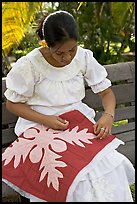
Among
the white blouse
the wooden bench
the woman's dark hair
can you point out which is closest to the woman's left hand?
the white blouse

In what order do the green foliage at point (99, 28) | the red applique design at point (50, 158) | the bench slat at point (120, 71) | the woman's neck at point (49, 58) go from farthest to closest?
the green foliage at point (99, 28), the bench slat at point (120, 71), the woman's neck at point (49, 58), the red applique design at point (50, 158)

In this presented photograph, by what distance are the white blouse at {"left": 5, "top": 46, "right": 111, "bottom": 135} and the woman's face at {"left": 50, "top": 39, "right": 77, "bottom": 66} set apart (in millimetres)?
154

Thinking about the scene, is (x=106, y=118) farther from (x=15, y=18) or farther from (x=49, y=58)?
(x=15, y=18)

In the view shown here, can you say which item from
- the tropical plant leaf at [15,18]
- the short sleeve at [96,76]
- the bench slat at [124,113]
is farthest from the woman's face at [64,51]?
the tropical plant leaf at [15,18]

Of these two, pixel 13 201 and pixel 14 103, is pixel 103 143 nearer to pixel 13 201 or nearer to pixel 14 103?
pixel 14 103

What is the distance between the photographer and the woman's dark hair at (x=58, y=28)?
2682mm

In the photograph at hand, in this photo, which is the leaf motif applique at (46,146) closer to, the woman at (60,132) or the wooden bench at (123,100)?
the woman at (60,132)

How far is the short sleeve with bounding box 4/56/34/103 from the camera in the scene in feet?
9.45

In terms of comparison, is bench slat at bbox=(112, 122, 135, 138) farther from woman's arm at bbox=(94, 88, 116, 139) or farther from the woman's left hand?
the woman's left hand

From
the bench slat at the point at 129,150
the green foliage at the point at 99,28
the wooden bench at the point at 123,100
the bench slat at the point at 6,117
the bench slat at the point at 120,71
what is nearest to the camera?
the bench slat at the point at 6,117

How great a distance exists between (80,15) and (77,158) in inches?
221

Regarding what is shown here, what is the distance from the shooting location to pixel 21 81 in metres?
2.89

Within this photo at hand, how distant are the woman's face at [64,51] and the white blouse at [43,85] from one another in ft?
0.51

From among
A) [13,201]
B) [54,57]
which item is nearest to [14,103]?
[54,57]
